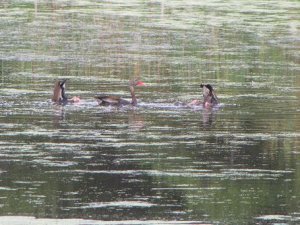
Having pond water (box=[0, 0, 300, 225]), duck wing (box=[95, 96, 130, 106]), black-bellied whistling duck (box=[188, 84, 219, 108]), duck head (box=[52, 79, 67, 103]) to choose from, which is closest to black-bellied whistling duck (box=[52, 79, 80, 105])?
duck head (box=[52, 79, 67, 103])

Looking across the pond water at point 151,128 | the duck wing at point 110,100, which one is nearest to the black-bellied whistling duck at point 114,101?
the duck wing at point 110,100

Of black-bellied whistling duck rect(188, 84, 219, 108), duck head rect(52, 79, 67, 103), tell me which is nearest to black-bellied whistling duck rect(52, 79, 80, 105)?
duck head rect(52, 79, 67, 103)

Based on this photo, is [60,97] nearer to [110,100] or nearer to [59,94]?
[59,94]

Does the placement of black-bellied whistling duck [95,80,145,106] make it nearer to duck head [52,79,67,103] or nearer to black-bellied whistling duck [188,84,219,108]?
duck head [52,79,67,103]

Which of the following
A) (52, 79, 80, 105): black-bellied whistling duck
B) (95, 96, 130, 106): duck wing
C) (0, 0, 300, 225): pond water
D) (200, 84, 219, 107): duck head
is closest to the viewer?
(0, 0, 300, 225): pond water

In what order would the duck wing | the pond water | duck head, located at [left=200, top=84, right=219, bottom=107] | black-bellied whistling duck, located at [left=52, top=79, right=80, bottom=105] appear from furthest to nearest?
black-bellied whistling duck, located at [left=52, top=79, right=80, bottom=105]
duck head, located at [left=200, top=84, right=219, bottom=107]
the duck wing
the pond water

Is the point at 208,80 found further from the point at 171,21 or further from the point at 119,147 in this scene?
the point at 171,21

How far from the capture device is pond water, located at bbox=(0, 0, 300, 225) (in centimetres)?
1333

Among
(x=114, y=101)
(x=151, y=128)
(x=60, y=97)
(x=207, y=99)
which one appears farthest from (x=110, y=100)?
(x=151, y=128)

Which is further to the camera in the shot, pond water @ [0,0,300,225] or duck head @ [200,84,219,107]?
duck head @ [200,84,219,107]

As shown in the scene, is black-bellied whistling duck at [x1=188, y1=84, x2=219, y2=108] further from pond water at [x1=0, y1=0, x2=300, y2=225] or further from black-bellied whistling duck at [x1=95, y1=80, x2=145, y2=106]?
black-bellied whistling duck at [x1=95, y1=80, x2=145, y2=106]

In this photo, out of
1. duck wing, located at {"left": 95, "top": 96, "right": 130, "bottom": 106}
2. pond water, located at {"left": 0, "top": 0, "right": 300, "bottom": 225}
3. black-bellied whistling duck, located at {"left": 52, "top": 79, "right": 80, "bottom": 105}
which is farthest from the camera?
black-bellied whistling duck, located at {"left": 52, "top": 79, "right": 80, "bottom": 105}

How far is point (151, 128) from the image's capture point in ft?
66.3

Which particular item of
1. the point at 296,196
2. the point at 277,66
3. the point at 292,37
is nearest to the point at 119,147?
the point at 296,196
